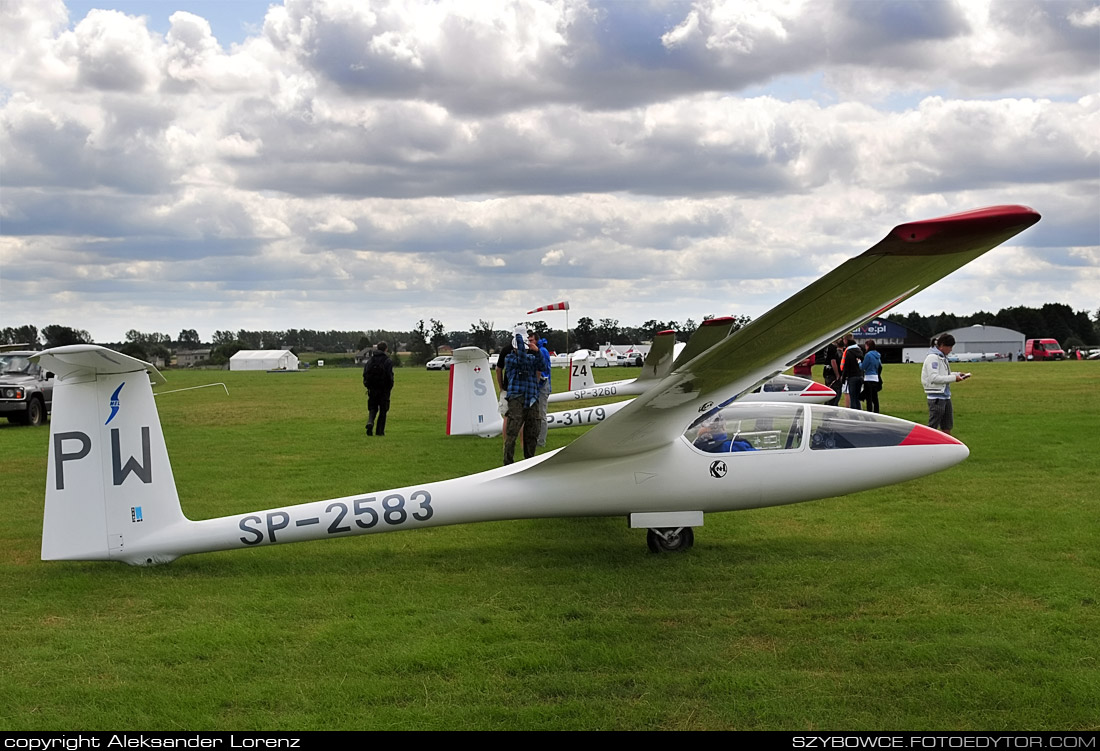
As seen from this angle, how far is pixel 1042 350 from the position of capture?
8519 centimetres

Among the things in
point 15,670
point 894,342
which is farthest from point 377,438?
point 894,342

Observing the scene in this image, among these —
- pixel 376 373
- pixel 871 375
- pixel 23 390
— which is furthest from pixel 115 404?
pixel 23 390

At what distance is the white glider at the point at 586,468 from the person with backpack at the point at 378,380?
11228 mm

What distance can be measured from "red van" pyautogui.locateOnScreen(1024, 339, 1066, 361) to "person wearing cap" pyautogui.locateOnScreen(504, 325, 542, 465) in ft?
281

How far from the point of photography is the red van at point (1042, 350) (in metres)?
84.1

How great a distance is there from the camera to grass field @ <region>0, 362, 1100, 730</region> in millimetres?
4543

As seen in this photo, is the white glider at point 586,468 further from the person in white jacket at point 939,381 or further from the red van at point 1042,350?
the red van at point 1042,350

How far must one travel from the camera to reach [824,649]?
534 centimetres

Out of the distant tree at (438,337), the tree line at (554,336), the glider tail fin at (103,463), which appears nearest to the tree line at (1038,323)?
the tree line at (554,336)

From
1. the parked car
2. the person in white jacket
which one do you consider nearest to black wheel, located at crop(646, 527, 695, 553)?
the person in white jacket

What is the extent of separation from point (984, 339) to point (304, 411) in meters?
98.6

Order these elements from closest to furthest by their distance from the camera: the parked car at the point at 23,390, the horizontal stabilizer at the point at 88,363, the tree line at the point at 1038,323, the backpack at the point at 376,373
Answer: the horizontal stabilizer at the point at 88,363, the backpack at the point at 376,373, the parked car at the point at 23,390, the tree line at the point at 1038,323

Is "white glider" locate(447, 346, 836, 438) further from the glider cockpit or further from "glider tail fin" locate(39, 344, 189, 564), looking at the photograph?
"glider tail fin" locate(39, 344, 189, 564)

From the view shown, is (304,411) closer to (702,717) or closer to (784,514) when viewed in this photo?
(784,514)
